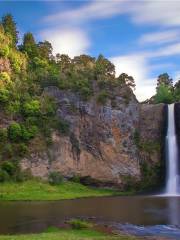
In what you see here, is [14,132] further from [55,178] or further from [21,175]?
[55,178]

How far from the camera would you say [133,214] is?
3866 cm

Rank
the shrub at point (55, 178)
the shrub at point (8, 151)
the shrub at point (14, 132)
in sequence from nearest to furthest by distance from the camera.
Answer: the shrub at point (55, 178)
the shrub at point (8, 151)
the shrub at point (14, 132)

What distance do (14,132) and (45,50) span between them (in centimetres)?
3196

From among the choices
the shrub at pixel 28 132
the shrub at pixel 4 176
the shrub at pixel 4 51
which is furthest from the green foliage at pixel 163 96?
the shrub at pixel 4 176

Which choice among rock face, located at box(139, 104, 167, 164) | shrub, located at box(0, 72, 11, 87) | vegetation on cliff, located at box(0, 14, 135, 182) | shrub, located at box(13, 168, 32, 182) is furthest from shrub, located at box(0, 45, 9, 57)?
rock face, located at box(139, 104, 167, 164)

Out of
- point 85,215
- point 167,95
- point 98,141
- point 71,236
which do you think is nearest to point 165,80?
point 167,95

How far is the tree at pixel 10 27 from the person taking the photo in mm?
92488

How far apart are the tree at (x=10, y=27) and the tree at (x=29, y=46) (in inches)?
87.7

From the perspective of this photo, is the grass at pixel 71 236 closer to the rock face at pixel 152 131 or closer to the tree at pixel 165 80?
the rock face at pixel 152 131

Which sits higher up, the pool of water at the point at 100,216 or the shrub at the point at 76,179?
the shrub at the point at 76,179

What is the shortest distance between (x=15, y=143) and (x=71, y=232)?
A: 42.1 m

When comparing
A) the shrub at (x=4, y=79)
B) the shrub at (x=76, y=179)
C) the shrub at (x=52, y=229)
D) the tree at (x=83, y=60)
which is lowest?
the shrub at (x=52, y=229)

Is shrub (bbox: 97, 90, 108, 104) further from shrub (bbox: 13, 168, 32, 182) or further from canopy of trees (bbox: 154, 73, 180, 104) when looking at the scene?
canopy of trees (bbox: 154, 73, 180, 104)

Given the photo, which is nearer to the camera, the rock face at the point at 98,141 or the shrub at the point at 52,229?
the shrub at the point at 52,229
